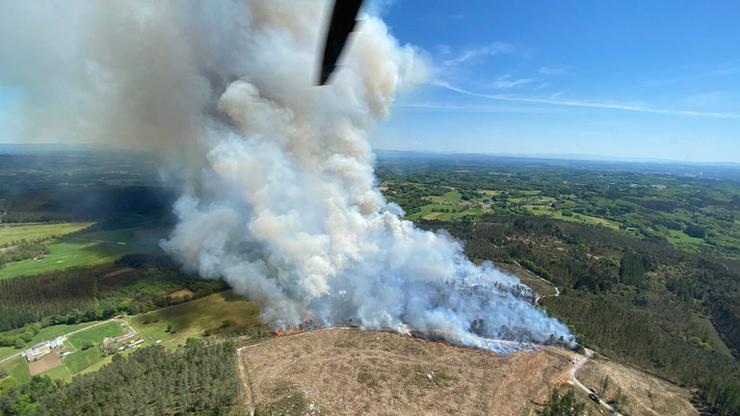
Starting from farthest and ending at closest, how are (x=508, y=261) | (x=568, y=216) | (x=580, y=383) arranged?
(x=568, y=216) → (x=508, y=261) → (x=580, y=383)

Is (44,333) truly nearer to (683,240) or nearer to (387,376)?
(387,376)

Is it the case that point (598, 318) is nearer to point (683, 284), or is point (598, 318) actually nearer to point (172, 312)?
point (683, 284)

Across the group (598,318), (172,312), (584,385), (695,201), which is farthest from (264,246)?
(695,201)

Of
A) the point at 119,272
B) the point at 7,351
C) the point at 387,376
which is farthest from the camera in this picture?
the point at 119,272

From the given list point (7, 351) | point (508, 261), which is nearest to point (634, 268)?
point (508, 261)

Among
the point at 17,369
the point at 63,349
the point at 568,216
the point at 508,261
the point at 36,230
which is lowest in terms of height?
the point at 17,369

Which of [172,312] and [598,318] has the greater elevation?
[598,318]

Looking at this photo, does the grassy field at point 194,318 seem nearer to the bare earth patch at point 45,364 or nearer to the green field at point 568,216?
the bare earth patch at point 45,364
